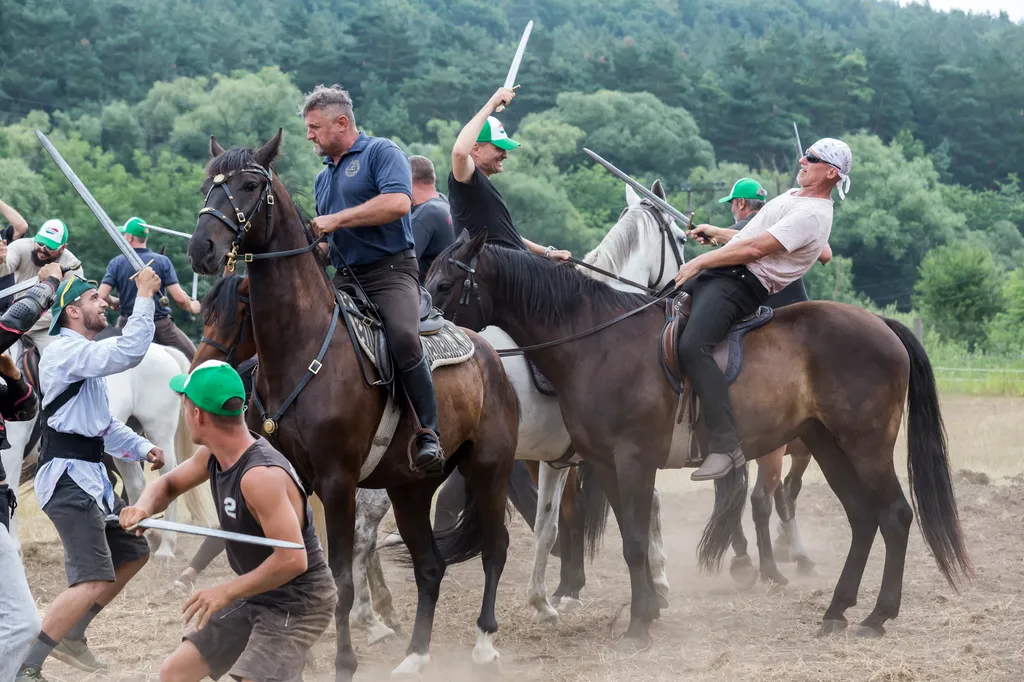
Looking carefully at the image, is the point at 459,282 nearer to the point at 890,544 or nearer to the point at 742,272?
the point at 742,272

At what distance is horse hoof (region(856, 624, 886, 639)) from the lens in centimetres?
706

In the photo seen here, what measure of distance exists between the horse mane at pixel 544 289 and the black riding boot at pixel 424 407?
1526 millimetres

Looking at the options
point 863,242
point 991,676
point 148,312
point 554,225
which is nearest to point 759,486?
point 991,676

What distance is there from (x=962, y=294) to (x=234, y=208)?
146ft

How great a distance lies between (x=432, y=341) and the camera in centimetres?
658

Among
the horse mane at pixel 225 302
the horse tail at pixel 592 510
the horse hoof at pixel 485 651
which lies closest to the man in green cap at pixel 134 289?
the horse mane at pixel 225 302

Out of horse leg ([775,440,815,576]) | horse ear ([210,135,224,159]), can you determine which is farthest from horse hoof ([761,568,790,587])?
horse ear ([210,135,224,159])

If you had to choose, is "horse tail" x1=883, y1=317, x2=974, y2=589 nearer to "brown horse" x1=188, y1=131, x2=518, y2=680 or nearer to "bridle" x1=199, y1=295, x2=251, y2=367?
"brown horse" x1=188, y1=131, x2=518, y2=680

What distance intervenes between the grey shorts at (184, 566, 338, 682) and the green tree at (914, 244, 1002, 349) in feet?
144

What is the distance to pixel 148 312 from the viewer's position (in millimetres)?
5629

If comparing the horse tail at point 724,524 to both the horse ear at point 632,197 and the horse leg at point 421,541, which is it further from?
the horse ear at point 632,197

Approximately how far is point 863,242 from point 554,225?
19768mm

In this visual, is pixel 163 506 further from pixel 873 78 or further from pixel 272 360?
pixel 873 78

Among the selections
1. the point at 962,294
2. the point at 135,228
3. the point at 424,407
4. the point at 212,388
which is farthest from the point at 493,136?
the point at 962,294
